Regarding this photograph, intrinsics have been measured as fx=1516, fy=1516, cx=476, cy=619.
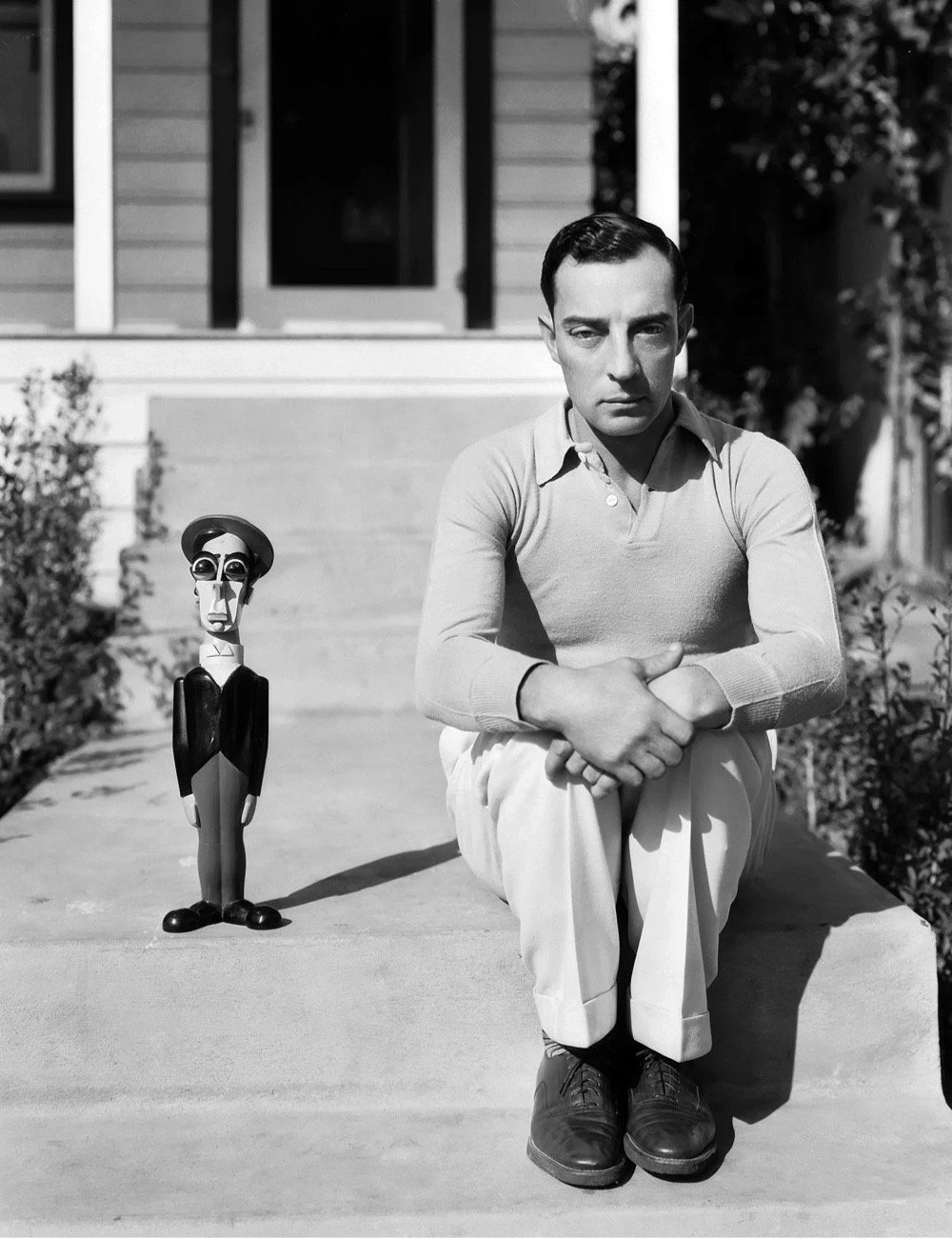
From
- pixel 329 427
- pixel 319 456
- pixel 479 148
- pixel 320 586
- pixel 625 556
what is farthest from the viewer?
pixel 479 148

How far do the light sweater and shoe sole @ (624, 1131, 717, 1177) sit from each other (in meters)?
0.62

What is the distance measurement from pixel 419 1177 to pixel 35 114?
6.50 meters

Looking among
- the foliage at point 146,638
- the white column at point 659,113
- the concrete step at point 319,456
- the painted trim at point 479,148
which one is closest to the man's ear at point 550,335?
the foliage at point 146,638

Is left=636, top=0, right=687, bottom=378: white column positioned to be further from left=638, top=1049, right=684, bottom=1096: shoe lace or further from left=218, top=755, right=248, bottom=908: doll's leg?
left=638, top=1049, right=684, bottom=1096: shoe lace

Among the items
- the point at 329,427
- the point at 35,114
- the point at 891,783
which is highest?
the point at 35,114

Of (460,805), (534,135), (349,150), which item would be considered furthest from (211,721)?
(349,150)

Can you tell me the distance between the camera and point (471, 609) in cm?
226

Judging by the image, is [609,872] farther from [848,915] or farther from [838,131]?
[838,131]

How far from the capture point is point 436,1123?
2326 millimetres

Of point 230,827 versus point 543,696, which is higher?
point 543,696

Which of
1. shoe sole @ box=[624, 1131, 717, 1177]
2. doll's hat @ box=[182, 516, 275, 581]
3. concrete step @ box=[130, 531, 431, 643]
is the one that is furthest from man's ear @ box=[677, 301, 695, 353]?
concrete step @ box=[130, 531, 431, 643]

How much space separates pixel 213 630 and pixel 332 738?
1.61 metres

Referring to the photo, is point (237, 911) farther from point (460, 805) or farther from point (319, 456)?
point (319, 456)

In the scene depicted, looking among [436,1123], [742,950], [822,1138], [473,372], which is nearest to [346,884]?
[436,1123]
